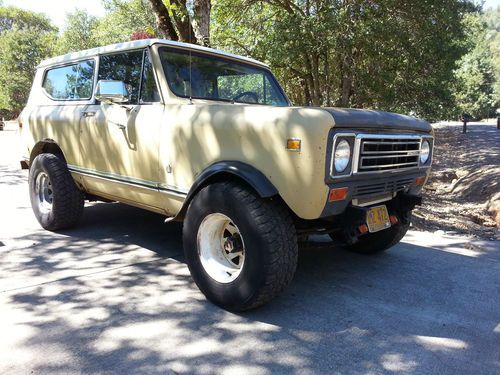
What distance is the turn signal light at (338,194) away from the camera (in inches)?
114

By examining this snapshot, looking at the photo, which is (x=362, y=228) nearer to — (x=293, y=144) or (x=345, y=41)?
(x=293, y=144)

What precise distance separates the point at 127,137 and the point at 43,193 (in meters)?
2.01

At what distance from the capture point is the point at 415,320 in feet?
10.3

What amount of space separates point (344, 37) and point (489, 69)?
6020 cm

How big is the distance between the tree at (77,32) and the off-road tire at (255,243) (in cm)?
3848

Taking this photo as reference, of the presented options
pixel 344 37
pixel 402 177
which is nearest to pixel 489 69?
pixel 344 37

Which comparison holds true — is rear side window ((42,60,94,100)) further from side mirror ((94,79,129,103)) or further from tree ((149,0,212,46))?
tree ((149,0,212,46))

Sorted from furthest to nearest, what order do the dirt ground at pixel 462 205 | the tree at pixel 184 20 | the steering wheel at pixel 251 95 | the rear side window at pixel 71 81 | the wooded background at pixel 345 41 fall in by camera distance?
the wooded background at pixel 345 41, the tree at pixel 184 20, the dirt ground at pixel 462 205, the rear side window at pixel 71 81, the steering wheel at pixel 251 95

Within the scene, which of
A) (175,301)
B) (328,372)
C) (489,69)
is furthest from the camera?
(489,69)

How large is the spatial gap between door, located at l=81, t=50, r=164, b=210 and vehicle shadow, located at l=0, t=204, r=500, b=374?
0.73 metres

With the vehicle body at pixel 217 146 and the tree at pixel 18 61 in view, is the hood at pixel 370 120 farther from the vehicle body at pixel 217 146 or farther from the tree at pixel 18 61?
the tree at pixel 18 61

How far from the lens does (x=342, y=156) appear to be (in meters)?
2.91

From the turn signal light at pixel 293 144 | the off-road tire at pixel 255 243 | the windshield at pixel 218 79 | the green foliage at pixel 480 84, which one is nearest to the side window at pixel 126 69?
the windshield at pixel 218 79

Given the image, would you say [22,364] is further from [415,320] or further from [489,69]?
[489,69]
